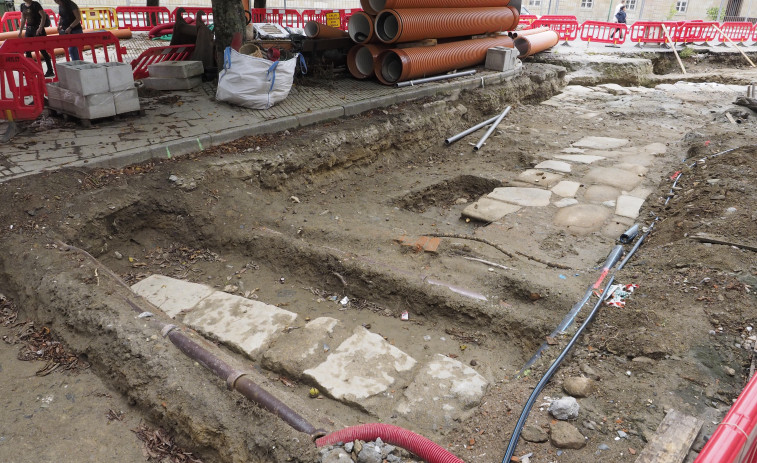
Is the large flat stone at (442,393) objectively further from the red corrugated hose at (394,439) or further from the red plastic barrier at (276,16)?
the red plastic barrier at (276,16)

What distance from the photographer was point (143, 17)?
1599 cm

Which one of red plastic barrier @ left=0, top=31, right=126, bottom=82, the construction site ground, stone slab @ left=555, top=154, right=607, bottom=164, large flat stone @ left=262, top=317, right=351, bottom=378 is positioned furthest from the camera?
stone slab @ left=555, top=154, right=607, bottom=164

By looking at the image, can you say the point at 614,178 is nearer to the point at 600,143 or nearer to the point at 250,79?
the point at 600,143

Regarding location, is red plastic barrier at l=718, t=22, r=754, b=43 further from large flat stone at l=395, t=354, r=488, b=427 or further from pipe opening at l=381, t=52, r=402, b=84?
large flat stone at l=395, t=354, r=488, b=427

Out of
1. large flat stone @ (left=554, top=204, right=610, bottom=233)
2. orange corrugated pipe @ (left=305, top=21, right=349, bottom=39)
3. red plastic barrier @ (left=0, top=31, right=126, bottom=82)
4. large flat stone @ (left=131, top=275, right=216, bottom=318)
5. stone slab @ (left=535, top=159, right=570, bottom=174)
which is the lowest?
large flat stone @ (left=131, top=275, right=216, bottom=318)

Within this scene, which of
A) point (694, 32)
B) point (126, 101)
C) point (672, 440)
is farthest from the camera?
point (694, 32)

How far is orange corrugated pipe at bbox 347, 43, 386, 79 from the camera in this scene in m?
8.53

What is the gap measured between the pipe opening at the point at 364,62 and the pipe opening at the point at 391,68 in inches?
9.5

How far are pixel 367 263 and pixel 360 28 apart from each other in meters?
5.94

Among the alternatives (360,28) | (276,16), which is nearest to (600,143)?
(360,28)

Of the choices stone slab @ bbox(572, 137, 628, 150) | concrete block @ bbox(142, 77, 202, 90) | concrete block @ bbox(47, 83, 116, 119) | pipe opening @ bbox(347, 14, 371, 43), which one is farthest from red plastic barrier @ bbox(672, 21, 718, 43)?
concrete block @ bbox(47, 83, 116, 119)

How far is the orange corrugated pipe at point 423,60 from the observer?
8180 millimetres

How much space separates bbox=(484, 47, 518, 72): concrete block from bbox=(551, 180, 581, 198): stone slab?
14.4ft

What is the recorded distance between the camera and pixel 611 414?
262 centimetres
